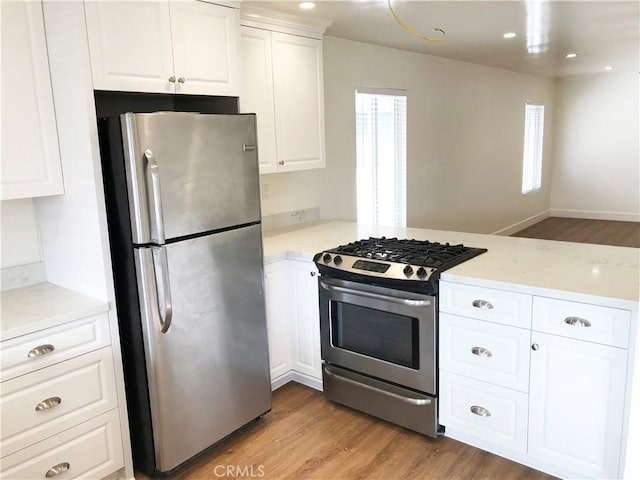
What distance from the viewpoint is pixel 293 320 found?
3045mm

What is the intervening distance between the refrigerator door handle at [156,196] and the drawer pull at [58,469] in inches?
39.5

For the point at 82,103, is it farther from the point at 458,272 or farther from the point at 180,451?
the point at 458,272

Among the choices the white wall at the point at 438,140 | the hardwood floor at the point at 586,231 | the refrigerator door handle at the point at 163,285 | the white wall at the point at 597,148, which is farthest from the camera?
the white wall at the point at 597,148

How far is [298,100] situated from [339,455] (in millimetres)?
2146

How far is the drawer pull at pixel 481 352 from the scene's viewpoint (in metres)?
2.31

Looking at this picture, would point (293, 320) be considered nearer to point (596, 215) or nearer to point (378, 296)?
point (378, 296)

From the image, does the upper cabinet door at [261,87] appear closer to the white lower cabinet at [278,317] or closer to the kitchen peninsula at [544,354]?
the white lower cabinet at [278,317]

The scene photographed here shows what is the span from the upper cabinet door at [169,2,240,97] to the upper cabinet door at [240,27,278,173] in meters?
0.20

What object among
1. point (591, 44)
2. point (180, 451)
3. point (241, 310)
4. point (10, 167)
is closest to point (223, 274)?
point (241, 310)

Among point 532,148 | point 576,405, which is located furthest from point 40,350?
point 532,148

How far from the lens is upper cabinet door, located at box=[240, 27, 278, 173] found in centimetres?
288

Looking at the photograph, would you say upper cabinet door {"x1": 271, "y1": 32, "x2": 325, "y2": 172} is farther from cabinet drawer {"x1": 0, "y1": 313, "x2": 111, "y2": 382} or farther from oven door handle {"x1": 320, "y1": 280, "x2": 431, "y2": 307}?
cabinet drawer {"x1": 0, "y1": 313, "x2": 111, "y2": 382}

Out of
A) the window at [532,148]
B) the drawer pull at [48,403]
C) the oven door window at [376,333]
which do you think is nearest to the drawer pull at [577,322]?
the oven door window at [376,333]

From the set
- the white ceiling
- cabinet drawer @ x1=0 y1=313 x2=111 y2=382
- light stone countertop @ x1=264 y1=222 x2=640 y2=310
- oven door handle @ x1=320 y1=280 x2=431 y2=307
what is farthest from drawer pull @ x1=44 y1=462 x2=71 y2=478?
the white ceiling
